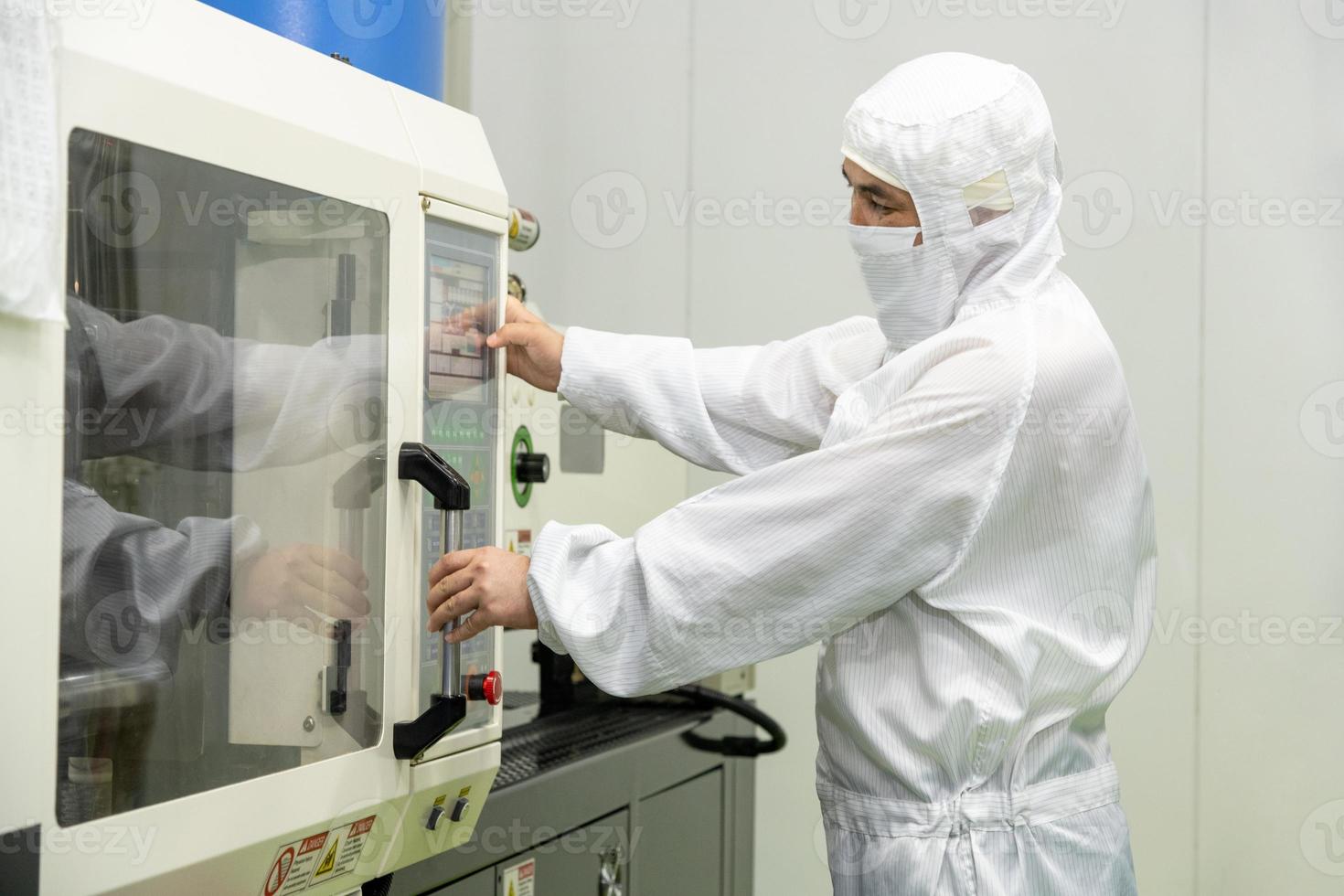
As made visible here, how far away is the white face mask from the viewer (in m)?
1.19

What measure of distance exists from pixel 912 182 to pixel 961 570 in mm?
387

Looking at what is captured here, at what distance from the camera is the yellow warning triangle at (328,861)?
96cm

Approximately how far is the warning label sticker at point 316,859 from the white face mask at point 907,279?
72 centimetres

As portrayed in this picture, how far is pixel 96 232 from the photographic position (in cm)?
76

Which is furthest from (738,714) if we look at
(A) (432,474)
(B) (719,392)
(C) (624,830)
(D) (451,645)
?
(A) (432,474)

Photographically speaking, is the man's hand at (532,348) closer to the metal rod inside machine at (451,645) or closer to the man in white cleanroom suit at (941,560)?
the man in white cleanroom suit at (941,560)

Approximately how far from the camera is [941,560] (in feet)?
3.58

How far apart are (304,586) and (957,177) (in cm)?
73

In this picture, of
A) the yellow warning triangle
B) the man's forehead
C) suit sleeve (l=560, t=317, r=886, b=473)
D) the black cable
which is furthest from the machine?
the black cable

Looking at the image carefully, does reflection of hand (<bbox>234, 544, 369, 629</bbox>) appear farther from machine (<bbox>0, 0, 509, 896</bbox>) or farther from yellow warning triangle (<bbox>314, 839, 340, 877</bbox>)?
yellow warning triangle (<bbox>314, 839, 340, 877</bbox>)

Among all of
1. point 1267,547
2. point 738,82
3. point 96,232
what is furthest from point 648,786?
point 738,82

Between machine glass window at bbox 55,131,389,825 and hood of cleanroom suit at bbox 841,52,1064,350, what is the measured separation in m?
0.51

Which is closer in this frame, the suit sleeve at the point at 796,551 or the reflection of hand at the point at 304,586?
the reflection of hand at the point at 304,586

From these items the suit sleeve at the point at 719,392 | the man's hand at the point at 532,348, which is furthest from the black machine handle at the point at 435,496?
the suit sleeve at the point at 719,392
